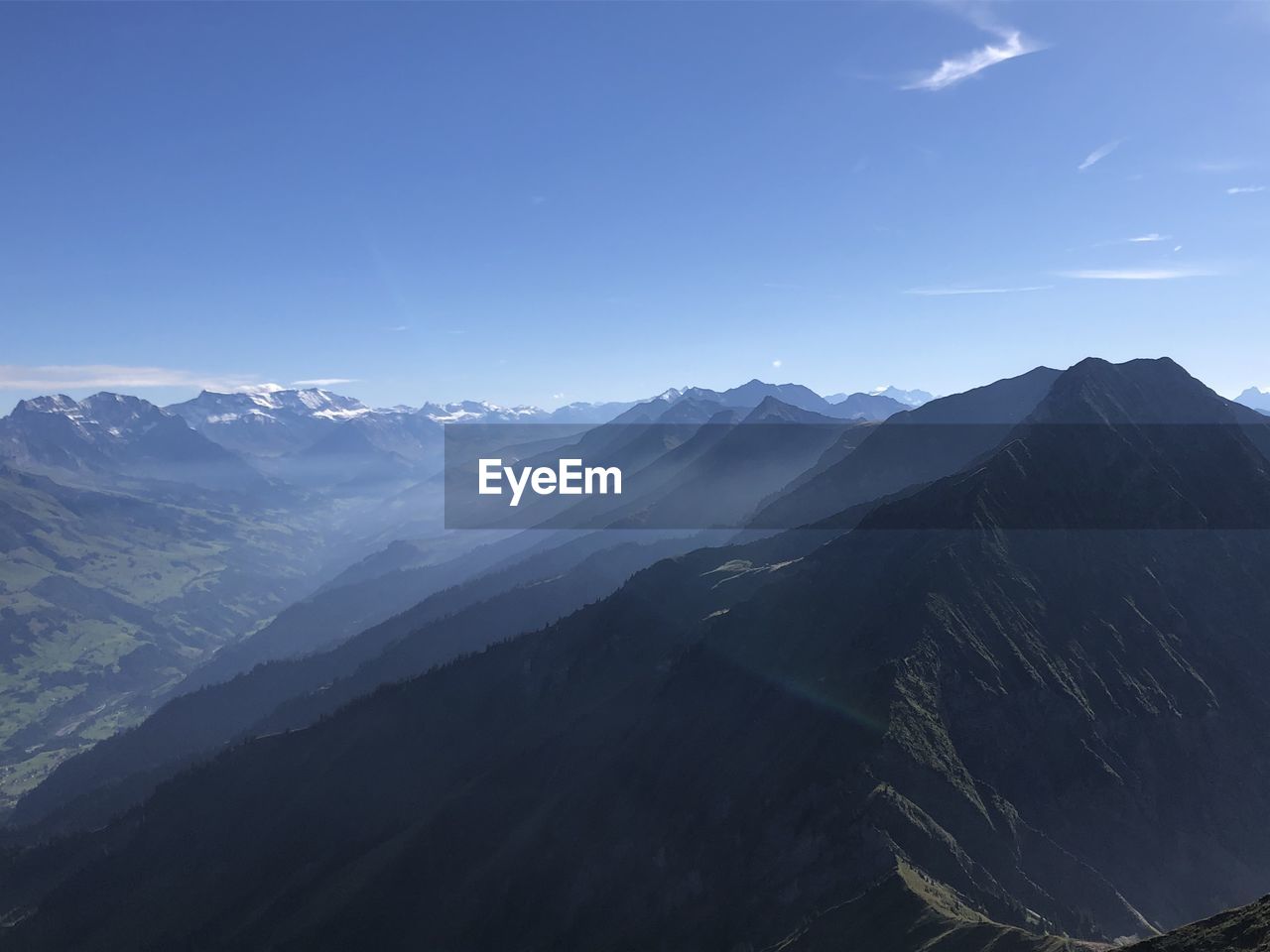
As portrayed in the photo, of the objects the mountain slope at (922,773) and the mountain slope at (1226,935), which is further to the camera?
the mountain slope at (922,773)

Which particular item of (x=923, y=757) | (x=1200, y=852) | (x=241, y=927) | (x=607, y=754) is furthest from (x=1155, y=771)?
(x=241, y=927)

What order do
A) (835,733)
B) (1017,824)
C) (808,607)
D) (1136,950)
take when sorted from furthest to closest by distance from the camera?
1. (808,607)
2. (835,733)
3. (1017,824)
4. (1136,950)

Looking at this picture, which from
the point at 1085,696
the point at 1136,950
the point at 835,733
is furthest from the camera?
the point at 1085,696

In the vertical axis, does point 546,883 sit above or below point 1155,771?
below

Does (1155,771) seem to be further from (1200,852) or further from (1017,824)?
(1017,824)

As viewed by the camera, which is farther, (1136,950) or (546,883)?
(546,883)

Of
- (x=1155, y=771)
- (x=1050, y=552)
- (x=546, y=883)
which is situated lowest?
(x=546, y=883)

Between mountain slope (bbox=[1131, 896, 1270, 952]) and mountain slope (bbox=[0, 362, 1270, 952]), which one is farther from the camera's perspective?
mountain slope (bbox=[0, 362, 1270, 952])

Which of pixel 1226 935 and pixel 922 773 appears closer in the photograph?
pixel 1226 935

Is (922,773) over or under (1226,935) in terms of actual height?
under
